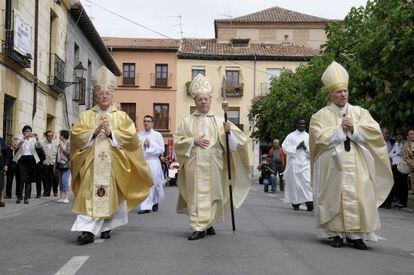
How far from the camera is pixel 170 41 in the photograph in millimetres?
54250

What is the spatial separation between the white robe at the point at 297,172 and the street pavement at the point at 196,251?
2969mm

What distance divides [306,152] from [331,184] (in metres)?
6.36

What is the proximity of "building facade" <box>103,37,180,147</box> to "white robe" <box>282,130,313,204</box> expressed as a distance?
38.0 m

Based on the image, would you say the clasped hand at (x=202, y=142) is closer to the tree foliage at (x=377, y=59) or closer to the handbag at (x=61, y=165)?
the tree foliage at (x=377, y=59)

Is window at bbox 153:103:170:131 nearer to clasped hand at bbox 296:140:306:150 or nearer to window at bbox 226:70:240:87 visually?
window at bbox 226:70:240:87

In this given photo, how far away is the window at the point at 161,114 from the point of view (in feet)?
171

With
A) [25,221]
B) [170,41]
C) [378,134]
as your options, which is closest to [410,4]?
[378,134]

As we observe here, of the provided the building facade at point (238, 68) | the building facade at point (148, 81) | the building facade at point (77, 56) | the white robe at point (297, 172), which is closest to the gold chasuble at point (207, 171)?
the white robe at point (297, 172)

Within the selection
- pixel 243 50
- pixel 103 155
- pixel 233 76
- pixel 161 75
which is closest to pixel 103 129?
pixel 103 155

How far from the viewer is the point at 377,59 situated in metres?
15.4

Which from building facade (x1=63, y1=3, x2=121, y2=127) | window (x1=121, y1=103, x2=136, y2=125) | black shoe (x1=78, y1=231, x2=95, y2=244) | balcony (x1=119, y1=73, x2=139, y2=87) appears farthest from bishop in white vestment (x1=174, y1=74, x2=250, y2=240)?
window (x1=121, y1=103, x2=136, y2=125)

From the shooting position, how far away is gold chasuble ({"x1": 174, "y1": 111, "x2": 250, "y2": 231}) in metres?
8.09

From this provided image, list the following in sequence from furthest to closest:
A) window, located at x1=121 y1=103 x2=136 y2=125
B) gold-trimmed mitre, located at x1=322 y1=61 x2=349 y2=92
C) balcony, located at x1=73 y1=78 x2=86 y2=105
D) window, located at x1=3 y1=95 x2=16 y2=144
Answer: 1. window, located at x1=121 y1=103 x2=136 y2=125
2. balcony, located at x1=73 y1=78 x2=86 y2=105
3. window, located at x1=3 y1=95 x2=16 y2=144
4. gold-trimmed mitre, located at x1=322 y1=61 x2=349 y2=92

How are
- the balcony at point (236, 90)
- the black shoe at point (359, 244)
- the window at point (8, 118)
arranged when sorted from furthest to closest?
the balcony at point (236, 90), the window at point (8, 118), the black shoe at point (359, 244)
